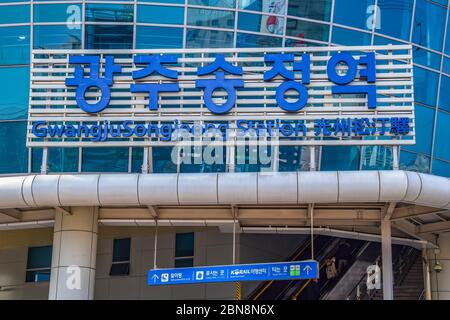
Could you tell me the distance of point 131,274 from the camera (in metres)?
29.4

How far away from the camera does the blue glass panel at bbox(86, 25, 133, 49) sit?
2245 cm

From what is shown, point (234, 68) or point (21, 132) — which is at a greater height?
point (234, 68)

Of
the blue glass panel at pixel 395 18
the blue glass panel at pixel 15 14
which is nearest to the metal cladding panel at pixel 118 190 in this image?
the blue glass panel at pixel 15 14

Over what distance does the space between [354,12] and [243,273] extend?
8.94 metres

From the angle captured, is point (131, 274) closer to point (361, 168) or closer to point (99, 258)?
point (99, 258)

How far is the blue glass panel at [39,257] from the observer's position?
30000 mm

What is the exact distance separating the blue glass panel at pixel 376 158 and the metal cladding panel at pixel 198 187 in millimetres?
4879

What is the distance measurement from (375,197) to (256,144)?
3.66m

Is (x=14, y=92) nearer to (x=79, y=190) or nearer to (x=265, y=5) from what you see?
(x=79, y=190)

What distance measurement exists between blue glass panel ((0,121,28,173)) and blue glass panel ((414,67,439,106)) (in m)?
12.3

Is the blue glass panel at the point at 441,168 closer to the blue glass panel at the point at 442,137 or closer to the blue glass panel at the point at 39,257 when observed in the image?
the blue glass panel at the point at 442,137

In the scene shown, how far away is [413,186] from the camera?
65.6 feet
